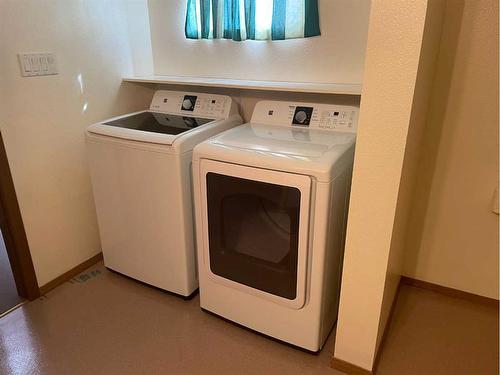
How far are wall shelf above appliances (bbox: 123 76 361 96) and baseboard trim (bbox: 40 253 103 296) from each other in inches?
45.0

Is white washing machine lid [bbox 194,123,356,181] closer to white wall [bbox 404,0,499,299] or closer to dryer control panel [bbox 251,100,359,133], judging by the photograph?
dryer control panel [bbox 251,100,359,133]

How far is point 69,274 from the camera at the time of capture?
2.23 metres

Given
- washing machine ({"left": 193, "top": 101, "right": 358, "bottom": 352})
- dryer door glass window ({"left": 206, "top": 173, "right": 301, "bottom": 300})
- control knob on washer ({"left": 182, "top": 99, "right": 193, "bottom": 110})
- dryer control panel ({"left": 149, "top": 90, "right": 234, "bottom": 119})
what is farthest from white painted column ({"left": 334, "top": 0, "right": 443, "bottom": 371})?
control knob on washer ({"left": 182, "top": 99, "right": 193, "bottom": 110})

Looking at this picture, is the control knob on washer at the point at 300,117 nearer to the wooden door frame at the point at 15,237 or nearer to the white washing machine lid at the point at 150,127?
the white washing machine lid at the point at 150,127

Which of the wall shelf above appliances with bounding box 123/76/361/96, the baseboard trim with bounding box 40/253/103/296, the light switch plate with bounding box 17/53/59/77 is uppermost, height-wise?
the light switch plate with bounding box 17/53/59/77

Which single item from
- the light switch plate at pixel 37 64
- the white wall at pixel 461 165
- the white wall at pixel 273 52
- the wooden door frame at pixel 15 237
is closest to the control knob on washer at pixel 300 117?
the white wall at pixel 273 52

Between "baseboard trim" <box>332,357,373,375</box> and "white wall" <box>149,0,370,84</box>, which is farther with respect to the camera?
"white wall" <box>149,0,370,84</box>

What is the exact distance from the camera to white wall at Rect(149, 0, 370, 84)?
190cm

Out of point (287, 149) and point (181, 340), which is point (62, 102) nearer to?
point (287, 149)

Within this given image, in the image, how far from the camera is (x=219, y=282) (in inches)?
71.5

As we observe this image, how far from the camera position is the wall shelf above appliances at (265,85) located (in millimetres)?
1830

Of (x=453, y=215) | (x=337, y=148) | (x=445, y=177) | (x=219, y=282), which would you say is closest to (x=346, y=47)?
(x=337, y=148)

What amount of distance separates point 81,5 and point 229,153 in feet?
4.06

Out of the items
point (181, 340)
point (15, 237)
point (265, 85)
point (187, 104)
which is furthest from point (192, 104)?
point (181, 340)
